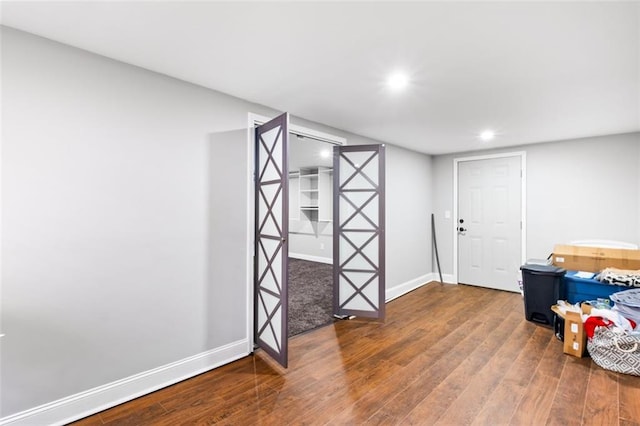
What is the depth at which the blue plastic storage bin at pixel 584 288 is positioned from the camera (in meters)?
3.26

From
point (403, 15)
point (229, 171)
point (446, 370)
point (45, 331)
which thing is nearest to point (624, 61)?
point (403, 15)

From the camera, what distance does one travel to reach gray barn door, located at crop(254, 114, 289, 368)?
2533 millimetres

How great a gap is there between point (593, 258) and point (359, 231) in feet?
9.33

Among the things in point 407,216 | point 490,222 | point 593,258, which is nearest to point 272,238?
point 407,216

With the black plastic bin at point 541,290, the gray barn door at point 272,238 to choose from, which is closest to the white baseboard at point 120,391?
the gray barn door at point 272,238

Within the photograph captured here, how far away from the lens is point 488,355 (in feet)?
9.36

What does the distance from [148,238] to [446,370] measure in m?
2.64

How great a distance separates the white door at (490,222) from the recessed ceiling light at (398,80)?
3.38m

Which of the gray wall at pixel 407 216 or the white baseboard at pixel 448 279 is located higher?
the gray wall at pixel 407 216

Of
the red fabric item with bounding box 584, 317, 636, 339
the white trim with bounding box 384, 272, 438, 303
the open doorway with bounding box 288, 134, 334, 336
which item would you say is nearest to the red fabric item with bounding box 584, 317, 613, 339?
the red fabric item with bounding box 584, 317, 636, 339

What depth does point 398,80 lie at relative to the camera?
2461 mm

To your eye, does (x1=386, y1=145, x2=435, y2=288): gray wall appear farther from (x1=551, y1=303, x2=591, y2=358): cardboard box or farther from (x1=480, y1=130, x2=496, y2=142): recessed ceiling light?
(x1=551, y1=303, x2=591, y2=358): cardboard box

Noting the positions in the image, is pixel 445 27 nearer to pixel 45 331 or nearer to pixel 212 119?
pixel 212 119

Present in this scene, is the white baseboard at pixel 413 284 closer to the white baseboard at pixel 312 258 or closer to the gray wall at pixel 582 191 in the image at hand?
the gray wall at pixel 582 191
